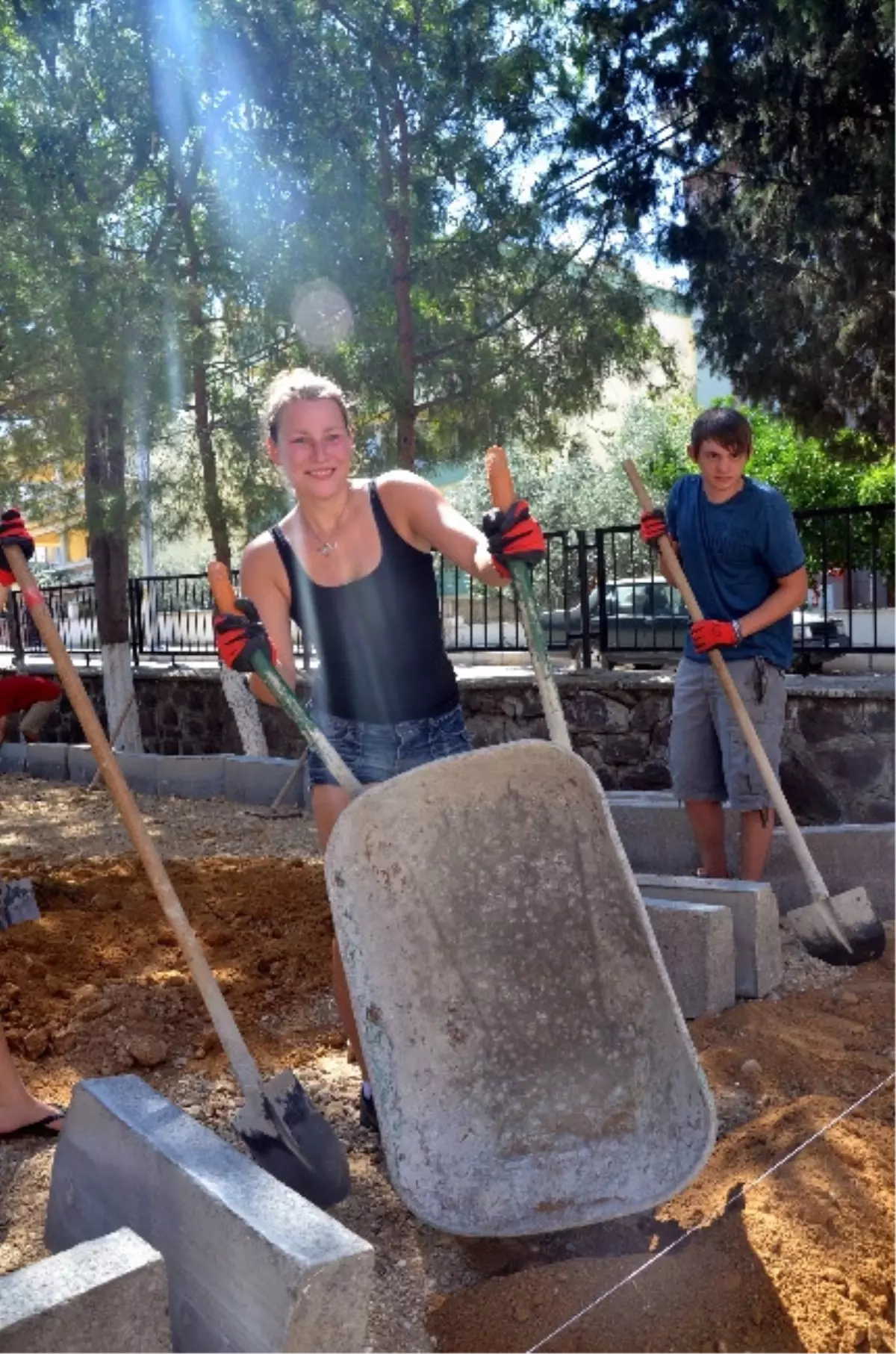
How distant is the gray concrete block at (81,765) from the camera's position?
899cm

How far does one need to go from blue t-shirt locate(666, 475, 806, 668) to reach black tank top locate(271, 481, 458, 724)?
1512 millimetres

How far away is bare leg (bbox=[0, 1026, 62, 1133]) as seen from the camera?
2871 millimetres

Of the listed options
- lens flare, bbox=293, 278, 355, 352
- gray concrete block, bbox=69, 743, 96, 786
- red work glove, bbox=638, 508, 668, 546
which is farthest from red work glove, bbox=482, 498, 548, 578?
gray concrete block, bbox=69, 743, 96, 786

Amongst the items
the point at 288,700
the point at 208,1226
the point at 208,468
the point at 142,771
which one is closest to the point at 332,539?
the point at 288,700

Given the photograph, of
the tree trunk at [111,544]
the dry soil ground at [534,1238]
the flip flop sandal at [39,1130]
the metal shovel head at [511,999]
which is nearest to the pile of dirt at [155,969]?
the dry soil ground at [534,1238]

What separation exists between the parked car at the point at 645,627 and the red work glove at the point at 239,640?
4940 millimetres

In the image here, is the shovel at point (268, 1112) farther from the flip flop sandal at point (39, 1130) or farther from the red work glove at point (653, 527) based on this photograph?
the red work glove at point (653, 527)

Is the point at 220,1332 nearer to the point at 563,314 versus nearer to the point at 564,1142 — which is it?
the point at 564,1142

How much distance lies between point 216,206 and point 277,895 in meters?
4.81

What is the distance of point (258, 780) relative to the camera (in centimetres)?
749

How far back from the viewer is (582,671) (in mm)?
7422

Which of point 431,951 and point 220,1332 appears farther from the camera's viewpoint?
point 431,951

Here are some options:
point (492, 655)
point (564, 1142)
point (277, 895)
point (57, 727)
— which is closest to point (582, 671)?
point (492, 655)

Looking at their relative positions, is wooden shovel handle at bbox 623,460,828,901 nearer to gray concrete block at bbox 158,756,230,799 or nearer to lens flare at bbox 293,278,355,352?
lens flare at bbox 293,278,355,352
